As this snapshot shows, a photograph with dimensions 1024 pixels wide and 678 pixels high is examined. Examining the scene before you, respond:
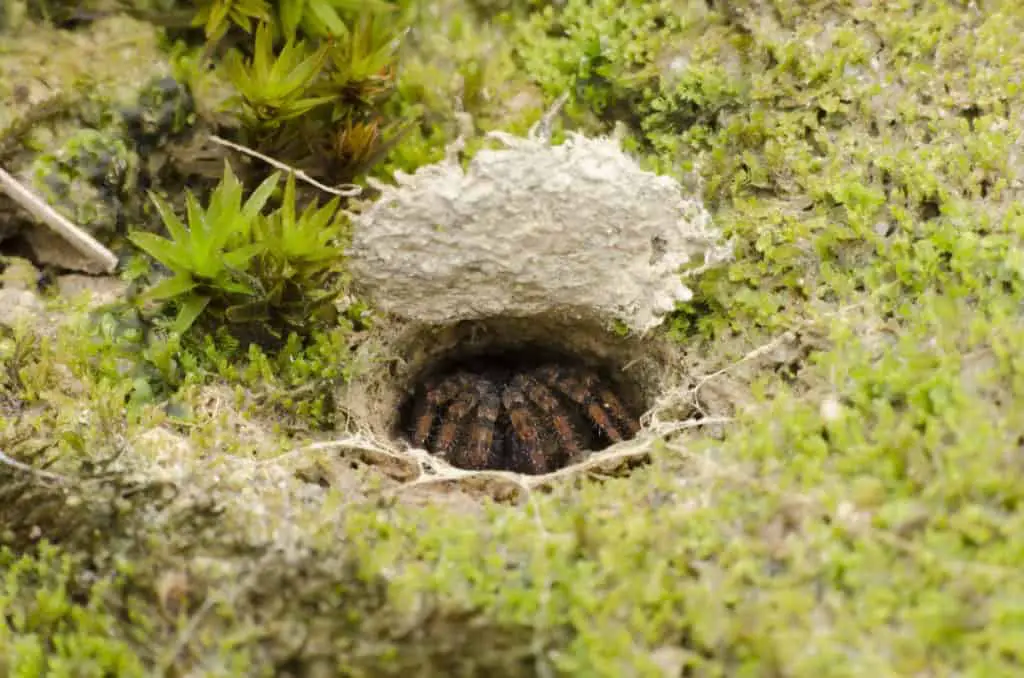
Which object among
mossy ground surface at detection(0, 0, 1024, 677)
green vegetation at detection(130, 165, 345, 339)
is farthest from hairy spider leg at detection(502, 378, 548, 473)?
green vegetation at detection(130, 165, 345, 339)

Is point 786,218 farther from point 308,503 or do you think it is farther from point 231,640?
point 231,640

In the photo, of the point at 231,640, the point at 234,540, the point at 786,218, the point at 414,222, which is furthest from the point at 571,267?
the point at 231,640

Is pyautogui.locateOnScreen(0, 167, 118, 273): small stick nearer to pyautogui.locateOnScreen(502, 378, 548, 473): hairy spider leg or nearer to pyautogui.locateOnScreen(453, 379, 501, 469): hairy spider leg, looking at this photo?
pyautogui.locateOnScreen(453, 379, 501, 469): hairy spider leg

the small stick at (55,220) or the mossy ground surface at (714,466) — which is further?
the small stick at (55,220)

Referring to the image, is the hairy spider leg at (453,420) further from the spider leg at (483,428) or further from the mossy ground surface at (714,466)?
the mossy ground surface at (714,466)

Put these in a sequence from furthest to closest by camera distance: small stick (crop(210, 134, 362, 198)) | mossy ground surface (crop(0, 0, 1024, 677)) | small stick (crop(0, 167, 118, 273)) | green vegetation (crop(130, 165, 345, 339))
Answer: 1. small stick (crop(210, 134, 362, 198))
2. small stick (crop(0, 167, 118, 273))
3. green vegetation (crop(130, 165, 345, 339))
4. mossy ground surface (crop(0, 0, 1024, 677))

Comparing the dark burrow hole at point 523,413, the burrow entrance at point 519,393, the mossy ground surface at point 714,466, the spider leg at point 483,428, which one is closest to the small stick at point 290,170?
the mossy ground surface at point 714,466

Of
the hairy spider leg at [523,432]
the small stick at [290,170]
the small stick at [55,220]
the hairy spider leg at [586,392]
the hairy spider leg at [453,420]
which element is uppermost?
the small stick at [290,170]
